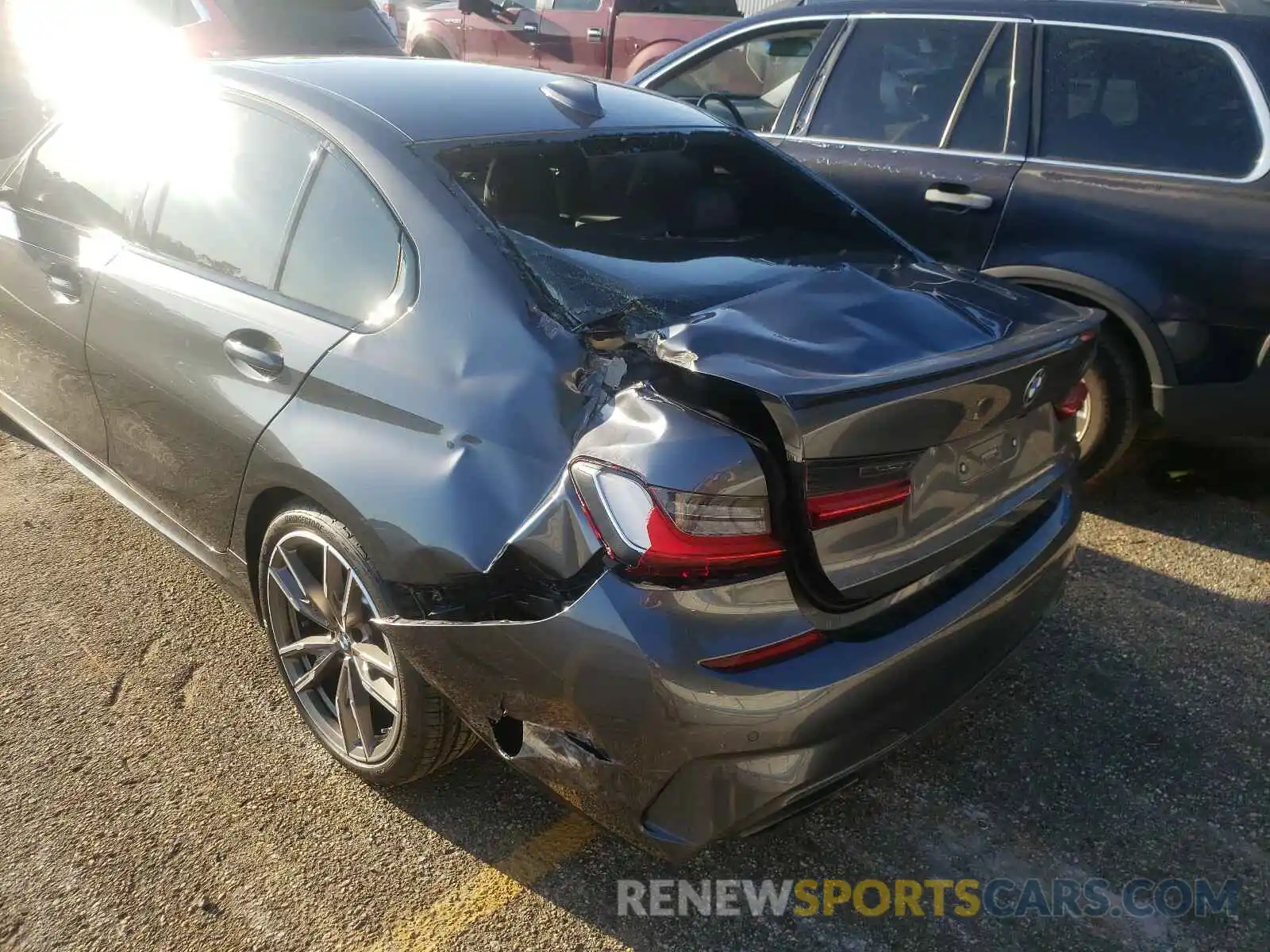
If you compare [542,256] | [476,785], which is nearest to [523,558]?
[542,256]

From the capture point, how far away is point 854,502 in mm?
1987

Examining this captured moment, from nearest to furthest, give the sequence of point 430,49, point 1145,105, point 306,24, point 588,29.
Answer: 1. point 1145,105
2. point 306,24
3. point 588,29
4. point 430,49

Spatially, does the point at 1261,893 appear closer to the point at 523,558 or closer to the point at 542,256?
the point at 523,558

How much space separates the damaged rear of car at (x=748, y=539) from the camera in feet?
6.14

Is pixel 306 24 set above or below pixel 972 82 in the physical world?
below

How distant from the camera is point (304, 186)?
8.56 feet

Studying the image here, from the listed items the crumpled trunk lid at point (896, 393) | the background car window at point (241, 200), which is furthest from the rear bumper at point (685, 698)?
the background car window at point (241, 200)

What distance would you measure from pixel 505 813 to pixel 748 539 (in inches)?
43.3

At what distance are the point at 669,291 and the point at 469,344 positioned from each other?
49cm

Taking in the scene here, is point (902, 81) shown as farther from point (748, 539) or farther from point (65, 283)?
point (65, 283)

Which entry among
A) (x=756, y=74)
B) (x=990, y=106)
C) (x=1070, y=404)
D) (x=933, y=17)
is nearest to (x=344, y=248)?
(x=1070, y=404)

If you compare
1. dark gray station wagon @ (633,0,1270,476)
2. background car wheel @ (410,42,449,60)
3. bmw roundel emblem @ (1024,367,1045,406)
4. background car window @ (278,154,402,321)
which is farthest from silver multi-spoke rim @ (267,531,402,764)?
background car wheel @ (410,42,449,60)

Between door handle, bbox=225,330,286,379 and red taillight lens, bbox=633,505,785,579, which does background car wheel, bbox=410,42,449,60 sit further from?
red taillight lens, bbox=633,505,785,579

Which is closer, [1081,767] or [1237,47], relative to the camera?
[1081,767]
